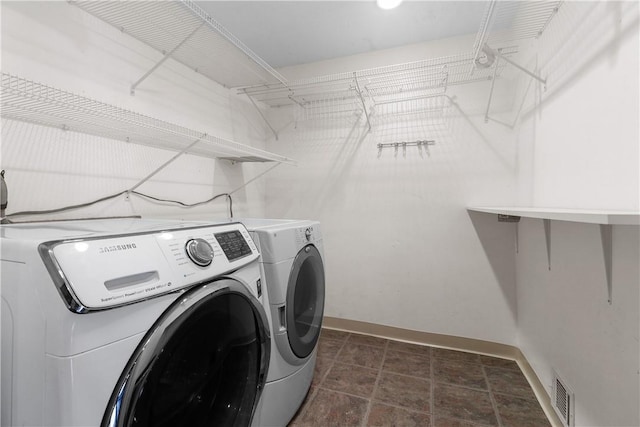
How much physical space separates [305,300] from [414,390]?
0.88 metres

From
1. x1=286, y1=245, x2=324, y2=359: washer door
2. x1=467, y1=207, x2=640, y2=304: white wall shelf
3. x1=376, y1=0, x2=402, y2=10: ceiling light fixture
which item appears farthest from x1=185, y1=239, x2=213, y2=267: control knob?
x1=376, y1=0, x2=402, y2=10: ceiling light fixture

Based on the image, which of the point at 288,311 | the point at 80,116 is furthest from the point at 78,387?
the point at 80,116

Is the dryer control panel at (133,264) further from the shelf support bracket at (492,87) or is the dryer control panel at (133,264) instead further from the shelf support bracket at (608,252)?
the shelf support bracket at (492,87)

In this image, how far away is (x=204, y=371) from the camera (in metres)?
0.88

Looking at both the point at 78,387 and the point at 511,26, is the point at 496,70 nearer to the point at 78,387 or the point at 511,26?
the point at 511,26

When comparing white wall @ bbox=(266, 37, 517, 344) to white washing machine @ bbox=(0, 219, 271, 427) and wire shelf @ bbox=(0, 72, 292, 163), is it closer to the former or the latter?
wire shelf @ bbox=(0, 72, 292, 163)

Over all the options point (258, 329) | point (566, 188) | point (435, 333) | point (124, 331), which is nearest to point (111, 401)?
point (124, 331)

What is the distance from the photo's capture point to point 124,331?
0.57m

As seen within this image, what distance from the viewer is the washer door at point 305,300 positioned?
126cm

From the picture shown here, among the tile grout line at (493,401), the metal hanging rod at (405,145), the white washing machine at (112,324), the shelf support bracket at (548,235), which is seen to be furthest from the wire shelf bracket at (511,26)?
the tile grout line at (493,401)

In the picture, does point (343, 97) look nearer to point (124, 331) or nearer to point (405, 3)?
point (405, 3)

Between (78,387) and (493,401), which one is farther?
(493,401)

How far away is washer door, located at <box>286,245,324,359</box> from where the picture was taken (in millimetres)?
1257

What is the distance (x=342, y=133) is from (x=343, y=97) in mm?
299
